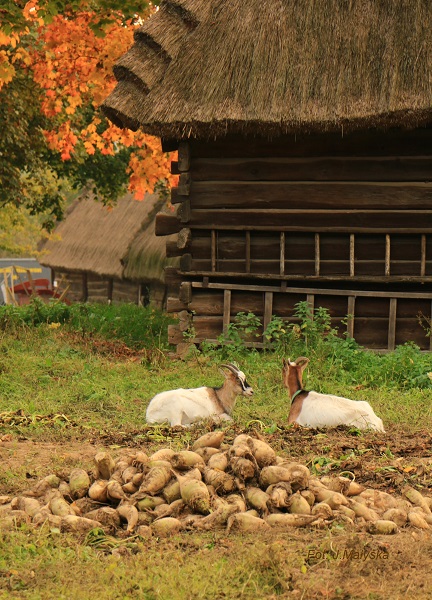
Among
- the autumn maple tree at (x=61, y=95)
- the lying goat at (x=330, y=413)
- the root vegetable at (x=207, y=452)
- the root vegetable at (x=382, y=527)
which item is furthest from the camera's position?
the autumn maple tree at (x=61, y=95)

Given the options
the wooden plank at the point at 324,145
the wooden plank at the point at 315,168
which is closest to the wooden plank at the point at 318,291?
the wooden plank at the point at 315,168

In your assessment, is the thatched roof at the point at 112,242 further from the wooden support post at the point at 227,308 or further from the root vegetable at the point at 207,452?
the root vegetable at the point at 207,452

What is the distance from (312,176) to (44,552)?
8.77 m

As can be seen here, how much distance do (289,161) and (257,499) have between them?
809 cm

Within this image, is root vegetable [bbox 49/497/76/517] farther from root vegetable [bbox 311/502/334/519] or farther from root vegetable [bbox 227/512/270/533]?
root vegetable [bbox 311/502/334/519]

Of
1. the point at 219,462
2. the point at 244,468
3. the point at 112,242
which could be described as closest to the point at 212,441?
the point at 219,462

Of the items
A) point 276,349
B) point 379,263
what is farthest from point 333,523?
point 379,263

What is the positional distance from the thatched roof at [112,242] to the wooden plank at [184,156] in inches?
430

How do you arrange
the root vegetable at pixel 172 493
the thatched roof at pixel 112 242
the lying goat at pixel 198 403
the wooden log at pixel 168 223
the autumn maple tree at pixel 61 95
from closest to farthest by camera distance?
the root vegetable at pixel 172 493 → the lying goat at pixel 198 403 → the wooden log at pixel 168 223 → the autumn maple tree at pixel 61 95 → the thatched roof at pixel 112 242

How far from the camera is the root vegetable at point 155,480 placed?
18.9ft

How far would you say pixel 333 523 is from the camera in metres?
5.46

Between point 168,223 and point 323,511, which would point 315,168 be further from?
point 323,511

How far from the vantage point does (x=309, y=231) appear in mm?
13055

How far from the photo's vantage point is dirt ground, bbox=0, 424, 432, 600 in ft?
15.2
